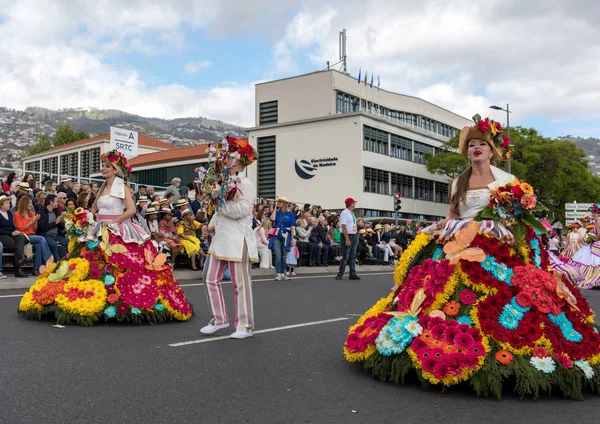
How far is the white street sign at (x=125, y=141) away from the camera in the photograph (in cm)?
1745

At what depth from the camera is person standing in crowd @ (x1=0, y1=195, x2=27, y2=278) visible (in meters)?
12.9

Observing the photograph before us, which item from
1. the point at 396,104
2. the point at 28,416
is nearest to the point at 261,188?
the point at 396,104

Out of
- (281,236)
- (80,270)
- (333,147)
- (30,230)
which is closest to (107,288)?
(80,270)

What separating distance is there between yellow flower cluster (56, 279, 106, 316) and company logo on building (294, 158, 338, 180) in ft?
148

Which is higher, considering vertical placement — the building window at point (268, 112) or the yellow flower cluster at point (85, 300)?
the building window at point (268, 112)

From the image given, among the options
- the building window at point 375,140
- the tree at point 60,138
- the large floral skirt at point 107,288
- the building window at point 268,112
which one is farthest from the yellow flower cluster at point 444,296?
the tree at point 60,138

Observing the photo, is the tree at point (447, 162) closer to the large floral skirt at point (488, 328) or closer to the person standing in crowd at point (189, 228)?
the person standing in crowd at point (189, 228)

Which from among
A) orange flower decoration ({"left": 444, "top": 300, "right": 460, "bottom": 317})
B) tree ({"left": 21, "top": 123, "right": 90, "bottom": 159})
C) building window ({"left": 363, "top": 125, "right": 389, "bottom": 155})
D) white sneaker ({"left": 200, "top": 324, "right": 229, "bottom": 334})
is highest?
tree ({"left": 21, "top": 123, "right": 90, "bottom": 159})

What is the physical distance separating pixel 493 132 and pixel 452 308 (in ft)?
6.03

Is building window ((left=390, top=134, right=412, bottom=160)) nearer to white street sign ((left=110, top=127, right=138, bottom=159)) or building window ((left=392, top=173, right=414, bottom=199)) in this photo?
building window ((left=392, top=173, right=414, bottom=199))

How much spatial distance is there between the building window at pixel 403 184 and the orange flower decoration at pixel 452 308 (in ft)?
171

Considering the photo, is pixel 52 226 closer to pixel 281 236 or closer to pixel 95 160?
pixel 281 236

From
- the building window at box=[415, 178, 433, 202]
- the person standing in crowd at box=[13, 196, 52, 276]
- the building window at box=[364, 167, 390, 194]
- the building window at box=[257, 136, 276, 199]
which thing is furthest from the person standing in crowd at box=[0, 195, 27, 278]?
the building window at box=[415, 178, 433, 202]

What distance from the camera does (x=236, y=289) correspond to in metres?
7.15
